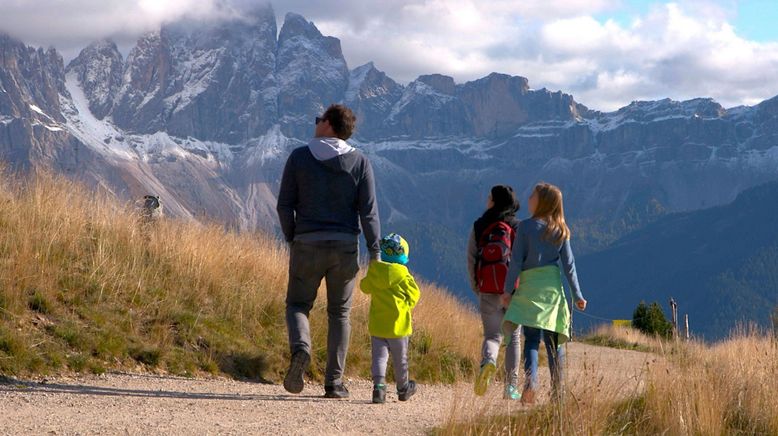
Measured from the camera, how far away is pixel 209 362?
9703 millimetres

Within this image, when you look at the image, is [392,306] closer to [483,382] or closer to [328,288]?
[328,288]

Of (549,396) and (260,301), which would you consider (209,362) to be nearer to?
(260,301)

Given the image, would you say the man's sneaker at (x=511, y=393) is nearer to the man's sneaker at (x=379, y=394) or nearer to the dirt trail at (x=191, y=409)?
the dirt trail at (x=191, y=409)

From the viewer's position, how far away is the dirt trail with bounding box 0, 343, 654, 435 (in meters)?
6.95

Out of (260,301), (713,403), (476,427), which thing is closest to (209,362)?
(260,301)

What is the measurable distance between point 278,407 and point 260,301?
3.16 metres

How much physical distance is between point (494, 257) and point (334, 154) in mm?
1785

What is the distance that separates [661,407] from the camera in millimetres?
8047

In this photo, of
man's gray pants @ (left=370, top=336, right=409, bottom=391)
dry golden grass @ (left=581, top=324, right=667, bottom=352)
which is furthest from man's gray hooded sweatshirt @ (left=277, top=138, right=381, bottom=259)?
dry golden grass @ (left=581, top=324, right=667, bottom=352)

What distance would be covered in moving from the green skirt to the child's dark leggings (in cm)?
10

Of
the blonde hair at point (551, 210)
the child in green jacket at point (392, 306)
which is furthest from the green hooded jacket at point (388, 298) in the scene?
the blonde hair at point (551, 210)

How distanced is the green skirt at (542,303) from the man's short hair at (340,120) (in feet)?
5.95

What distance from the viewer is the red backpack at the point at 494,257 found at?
30.9 ft

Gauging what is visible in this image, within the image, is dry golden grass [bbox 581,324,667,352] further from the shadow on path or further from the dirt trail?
the shadow on path
